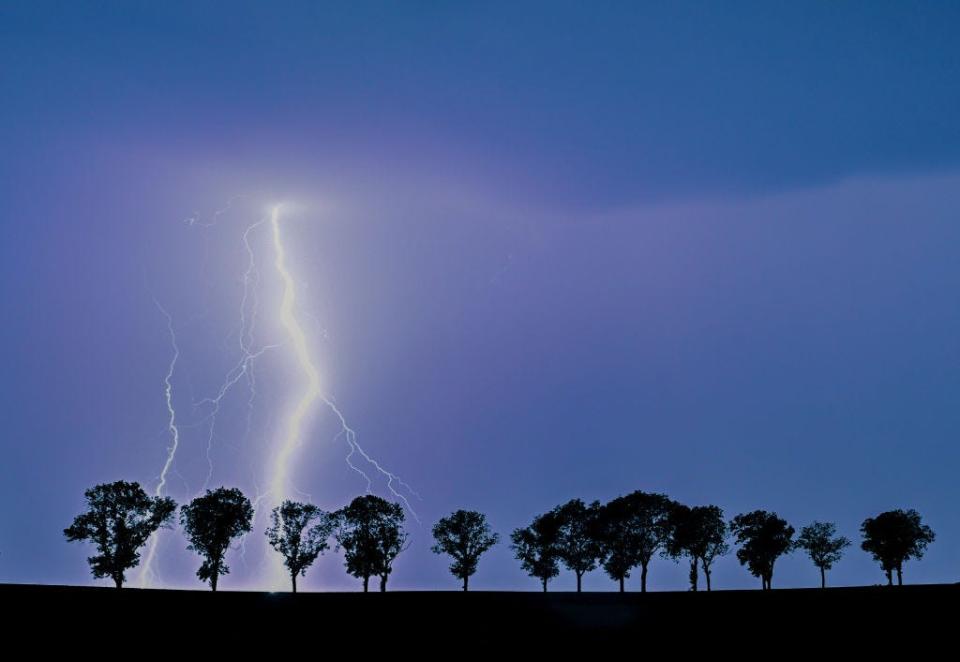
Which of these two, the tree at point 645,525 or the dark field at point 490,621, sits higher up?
the tree at point 645,525

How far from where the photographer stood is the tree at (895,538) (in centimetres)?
8844

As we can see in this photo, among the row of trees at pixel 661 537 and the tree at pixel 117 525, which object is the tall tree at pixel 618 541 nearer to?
the row of trees at pixel 661 537

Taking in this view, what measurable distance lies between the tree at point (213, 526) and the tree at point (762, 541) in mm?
57983

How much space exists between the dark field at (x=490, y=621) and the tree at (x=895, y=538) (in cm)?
5501

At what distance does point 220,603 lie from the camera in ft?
116

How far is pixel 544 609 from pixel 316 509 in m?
49.6

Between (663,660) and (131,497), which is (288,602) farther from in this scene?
(131,497)

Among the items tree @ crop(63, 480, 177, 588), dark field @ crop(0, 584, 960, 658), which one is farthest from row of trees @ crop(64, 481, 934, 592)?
dark field @ crop(0, 584, 960, 658)

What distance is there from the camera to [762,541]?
8850cm

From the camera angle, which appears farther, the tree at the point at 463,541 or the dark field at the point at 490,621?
the tree at the point at 463,541

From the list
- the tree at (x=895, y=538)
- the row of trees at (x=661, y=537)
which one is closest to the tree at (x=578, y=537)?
the row of trees at (x=661, y=537)

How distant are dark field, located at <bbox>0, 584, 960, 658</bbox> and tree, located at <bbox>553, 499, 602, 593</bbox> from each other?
4451 cm

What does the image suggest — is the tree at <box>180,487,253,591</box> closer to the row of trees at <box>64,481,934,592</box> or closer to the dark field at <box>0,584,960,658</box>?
the row of trees at <box>64,481,934,592</box>

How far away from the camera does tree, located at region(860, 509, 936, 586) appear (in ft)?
290
